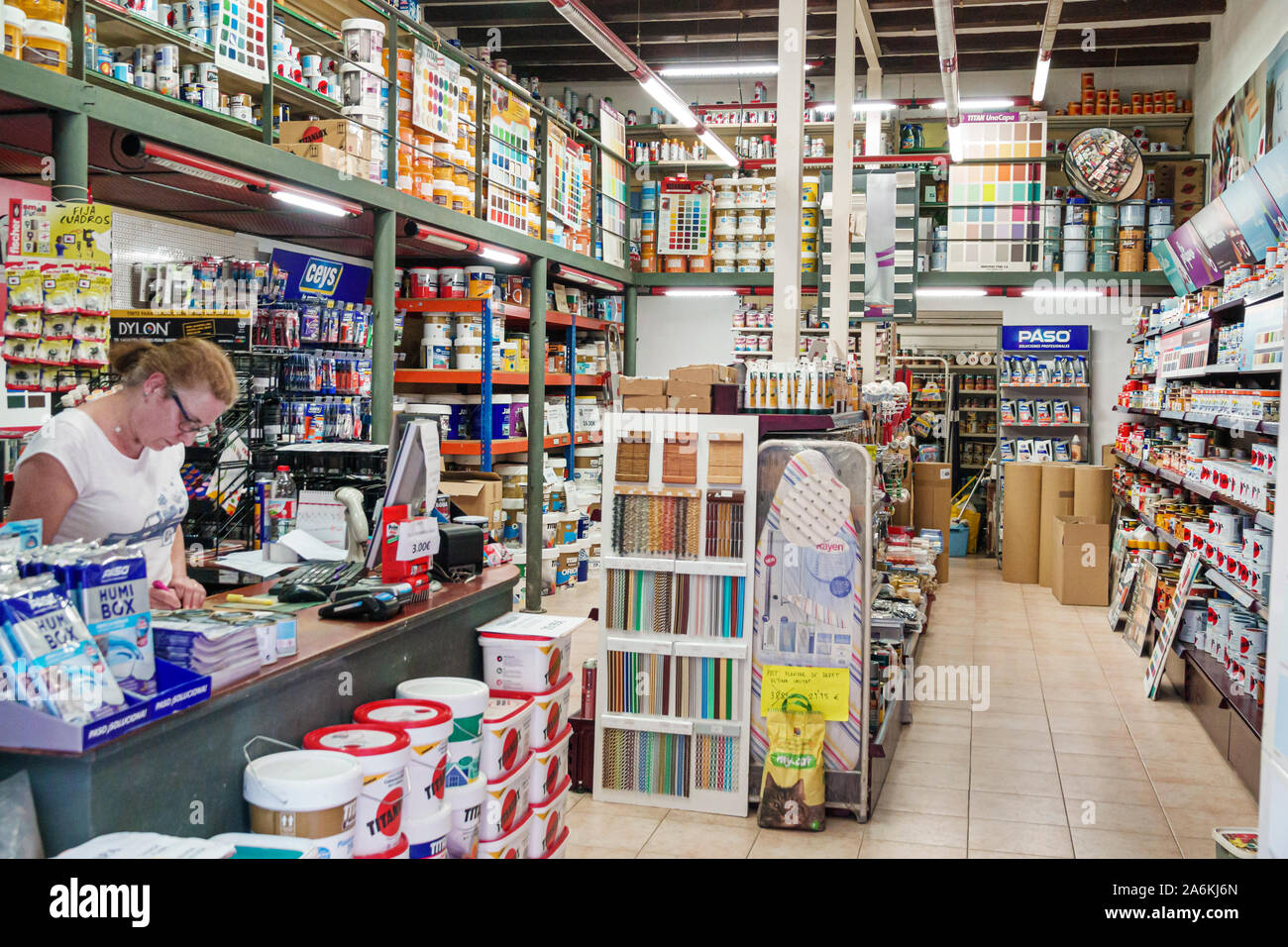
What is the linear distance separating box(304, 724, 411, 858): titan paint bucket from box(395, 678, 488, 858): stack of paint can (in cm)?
28

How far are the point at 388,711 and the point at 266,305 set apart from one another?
12.9ft

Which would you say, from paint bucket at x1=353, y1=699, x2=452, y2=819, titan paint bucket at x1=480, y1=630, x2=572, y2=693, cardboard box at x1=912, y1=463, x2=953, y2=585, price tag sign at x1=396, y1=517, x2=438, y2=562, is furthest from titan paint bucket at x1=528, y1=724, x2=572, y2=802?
cardboard box at x1=912, y1=463, x2=953, y2=585

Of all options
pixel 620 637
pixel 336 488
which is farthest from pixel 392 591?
pixel 620 637

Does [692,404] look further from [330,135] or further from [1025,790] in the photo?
[330,135]

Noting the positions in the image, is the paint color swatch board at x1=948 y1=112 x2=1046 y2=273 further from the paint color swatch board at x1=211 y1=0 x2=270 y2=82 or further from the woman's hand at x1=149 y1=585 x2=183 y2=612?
the woman's hand at x1=149 y1=585 x2=183 y2=612

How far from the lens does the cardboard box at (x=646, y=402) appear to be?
4.77 metres

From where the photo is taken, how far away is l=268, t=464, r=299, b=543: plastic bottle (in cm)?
361

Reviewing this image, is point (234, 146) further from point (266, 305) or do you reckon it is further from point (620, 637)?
point (620, 637)

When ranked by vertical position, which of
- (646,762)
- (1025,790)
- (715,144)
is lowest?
(1025,790)

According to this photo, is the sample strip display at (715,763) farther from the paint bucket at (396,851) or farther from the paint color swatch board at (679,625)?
the paint bucket at (396,851)

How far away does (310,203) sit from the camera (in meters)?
5.69

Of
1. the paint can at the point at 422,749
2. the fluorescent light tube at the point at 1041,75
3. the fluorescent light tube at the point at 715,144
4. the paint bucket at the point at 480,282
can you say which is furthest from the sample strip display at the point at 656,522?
the fluorescent light tube at the point at 1041,75

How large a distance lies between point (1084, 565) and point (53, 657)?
9051 mm

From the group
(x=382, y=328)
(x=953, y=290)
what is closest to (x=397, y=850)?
(x=382, y=328)
